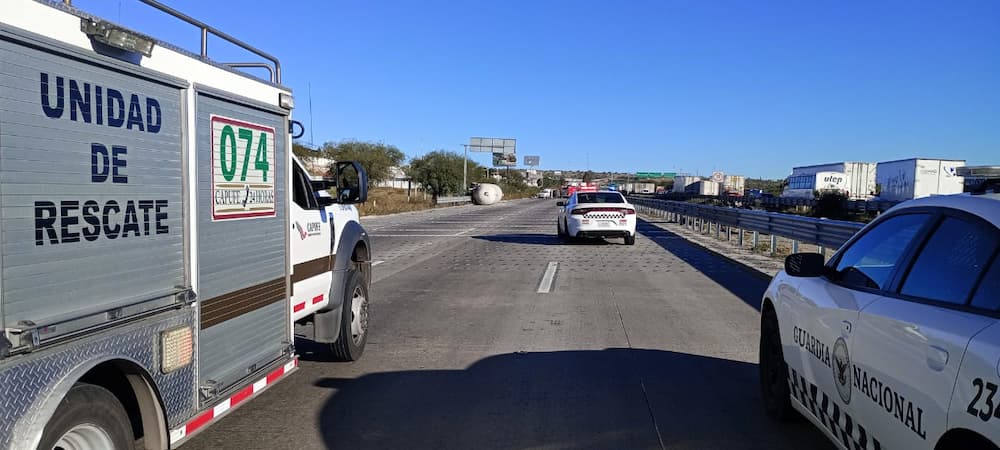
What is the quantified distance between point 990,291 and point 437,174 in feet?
256

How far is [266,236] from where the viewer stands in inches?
207

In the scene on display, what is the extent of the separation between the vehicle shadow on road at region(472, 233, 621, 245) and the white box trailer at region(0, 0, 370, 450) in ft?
59.2

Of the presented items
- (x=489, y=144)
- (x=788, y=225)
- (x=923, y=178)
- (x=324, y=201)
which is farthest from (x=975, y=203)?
(x=489, y=144)

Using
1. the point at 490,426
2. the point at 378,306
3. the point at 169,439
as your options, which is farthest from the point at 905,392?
the point at 378,306

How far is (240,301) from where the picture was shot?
4.81 m

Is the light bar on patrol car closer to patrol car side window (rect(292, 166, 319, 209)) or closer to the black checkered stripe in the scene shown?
patrol car side window (rect(292, 166, 319, 209))

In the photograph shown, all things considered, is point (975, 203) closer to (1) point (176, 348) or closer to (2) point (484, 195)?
(1) point (176, 348)

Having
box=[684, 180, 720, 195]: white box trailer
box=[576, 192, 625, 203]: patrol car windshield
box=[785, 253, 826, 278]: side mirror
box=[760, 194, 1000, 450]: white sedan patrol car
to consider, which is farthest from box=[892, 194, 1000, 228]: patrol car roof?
box=[684, 180, 720, 195]: white box trailer

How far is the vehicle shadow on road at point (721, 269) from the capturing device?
12359mm

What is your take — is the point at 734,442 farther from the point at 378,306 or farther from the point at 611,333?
the point at 378,306

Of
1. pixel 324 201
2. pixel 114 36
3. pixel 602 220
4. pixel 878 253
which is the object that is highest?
pixel 114 36

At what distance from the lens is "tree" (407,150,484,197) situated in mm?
80688

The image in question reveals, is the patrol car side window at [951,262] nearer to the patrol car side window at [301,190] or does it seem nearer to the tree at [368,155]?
the patrol car side window at [301,190]

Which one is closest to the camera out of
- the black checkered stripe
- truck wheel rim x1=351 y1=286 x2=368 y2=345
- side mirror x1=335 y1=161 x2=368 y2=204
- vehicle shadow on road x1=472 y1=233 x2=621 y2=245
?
the black checkered stripe
